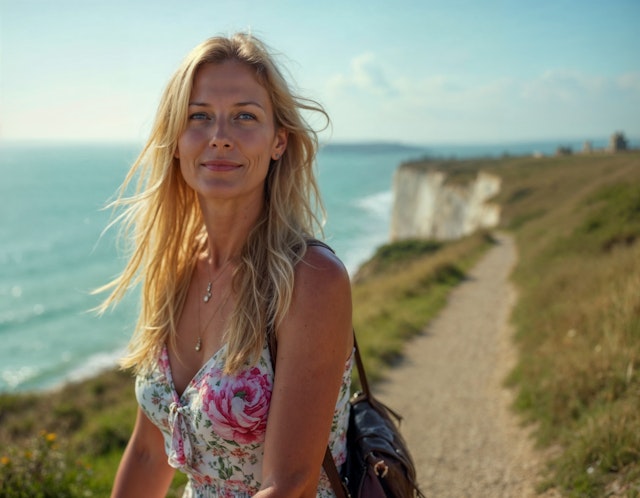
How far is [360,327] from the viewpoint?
1082cm

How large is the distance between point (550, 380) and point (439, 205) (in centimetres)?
4130

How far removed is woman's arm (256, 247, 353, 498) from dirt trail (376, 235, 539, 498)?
349cm

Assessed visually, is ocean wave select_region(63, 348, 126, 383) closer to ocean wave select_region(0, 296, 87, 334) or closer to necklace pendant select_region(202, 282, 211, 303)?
ocean wave select_region(0, 296, 87, 334)

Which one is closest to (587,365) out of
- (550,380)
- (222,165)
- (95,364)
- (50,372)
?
(550,380)

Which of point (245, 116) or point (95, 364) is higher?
point (245, 116)

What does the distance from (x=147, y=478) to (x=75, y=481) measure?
251cm

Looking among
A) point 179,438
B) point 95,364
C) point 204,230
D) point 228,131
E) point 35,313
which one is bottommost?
point 35,313

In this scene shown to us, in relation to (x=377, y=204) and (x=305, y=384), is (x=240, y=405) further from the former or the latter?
(x=377, y=204)

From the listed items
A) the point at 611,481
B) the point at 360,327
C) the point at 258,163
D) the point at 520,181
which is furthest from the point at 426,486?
the point at 520,181

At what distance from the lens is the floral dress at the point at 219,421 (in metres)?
1.70

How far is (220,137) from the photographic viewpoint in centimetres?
189

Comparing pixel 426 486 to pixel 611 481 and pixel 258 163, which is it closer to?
pixel 611 481

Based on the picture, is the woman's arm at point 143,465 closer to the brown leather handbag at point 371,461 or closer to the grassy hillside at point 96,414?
the brown leather handbag at point 371,461

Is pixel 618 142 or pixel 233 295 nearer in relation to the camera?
pixel 233 295
